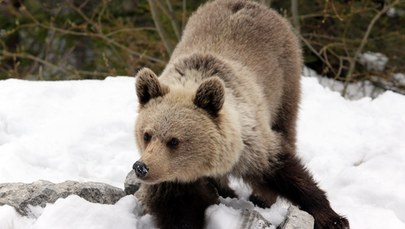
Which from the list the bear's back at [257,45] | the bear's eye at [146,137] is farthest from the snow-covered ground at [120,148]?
the bear's back at [257,45]

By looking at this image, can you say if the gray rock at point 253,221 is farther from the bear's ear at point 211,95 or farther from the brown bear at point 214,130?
the bear's ear at point 211,95

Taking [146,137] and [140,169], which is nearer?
[140,169]

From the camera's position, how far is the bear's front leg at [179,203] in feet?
13.5

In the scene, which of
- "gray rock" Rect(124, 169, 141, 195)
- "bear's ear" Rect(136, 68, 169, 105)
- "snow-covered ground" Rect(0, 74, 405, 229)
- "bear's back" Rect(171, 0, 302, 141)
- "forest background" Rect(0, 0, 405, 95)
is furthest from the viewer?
"forest background" Rect(0, 0, 405, 95)

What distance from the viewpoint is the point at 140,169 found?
360 centimetres

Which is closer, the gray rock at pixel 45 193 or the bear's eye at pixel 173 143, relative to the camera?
the gray rock at pixel 45 193

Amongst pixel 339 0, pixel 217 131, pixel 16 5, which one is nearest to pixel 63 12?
pixel 16 5

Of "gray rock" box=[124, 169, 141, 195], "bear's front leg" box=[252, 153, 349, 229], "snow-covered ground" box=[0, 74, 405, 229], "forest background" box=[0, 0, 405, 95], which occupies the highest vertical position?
"bear's front leg" box=[252, 153, 349, 229]

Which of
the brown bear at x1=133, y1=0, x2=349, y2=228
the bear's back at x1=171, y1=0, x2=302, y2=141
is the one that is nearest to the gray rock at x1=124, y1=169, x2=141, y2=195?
the brown bear at x1=133, y1=0, x2=349, y2=228

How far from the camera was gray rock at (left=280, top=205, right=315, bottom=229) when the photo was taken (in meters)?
3.77

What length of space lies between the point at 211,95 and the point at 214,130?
0.24 meters

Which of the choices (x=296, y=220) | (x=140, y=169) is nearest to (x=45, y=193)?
(x=140, y=169)

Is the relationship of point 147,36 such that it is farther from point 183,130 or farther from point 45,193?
point 45,193

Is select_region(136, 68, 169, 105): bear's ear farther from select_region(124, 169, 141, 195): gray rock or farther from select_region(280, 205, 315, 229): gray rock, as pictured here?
select_region(280, 205, 315, 229): gray rock
